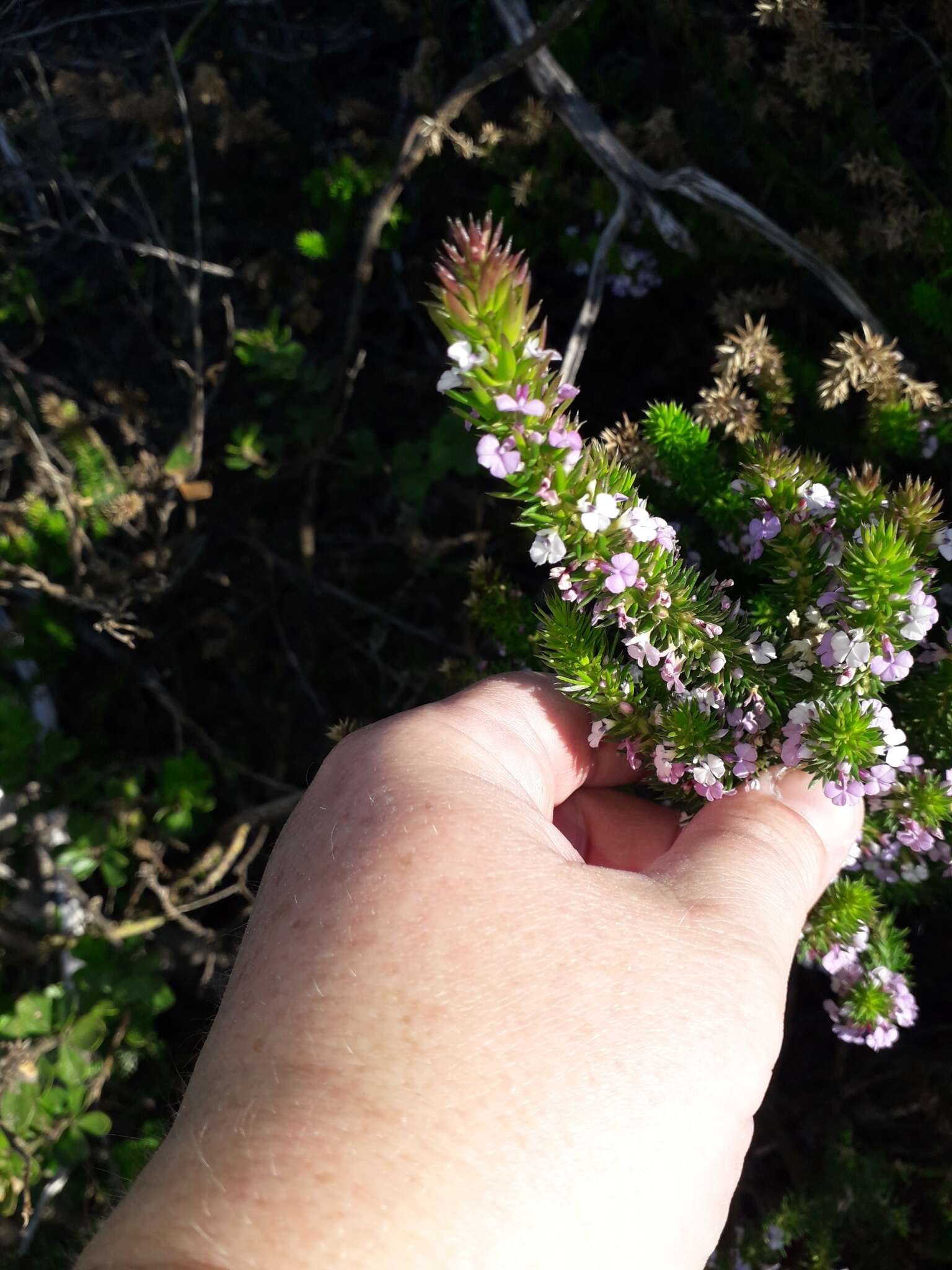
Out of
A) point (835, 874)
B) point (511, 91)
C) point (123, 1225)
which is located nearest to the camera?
point (123, 1225)

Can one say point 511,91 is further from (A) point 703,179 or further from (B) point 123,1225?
(B) point 123,1225

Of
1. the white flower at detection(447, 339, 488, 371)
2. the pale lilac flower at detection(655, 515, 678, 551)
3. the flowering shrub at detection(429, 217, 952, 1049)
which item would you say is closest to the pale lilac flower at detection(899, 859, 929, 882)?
the flowering shrub at detection(429, 217, 952, 1049)

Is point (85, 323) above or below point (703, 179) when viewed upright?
below

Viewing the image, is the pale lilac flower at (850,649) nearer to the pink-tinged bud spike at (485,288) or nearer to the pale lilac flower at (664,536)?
the pale lilac flower at (664,536)

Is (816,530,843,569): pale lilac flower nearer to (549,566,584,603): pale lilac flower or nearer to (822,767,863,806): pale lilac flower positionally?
(822,767,863,806): pale lilac flower

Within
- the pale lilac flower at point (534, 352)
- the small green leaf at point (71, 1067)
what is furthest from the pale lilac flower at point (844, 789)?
the small green leaf at point (71, 1067)

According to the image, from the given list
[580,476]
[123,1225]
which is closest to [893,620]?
[580,476]

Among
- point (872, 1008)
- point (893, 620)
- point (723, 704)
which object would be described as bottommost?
point (872, 1008)

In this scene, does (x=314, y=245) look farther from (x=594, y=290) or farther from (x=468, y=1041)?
(x=468, y=1041)
